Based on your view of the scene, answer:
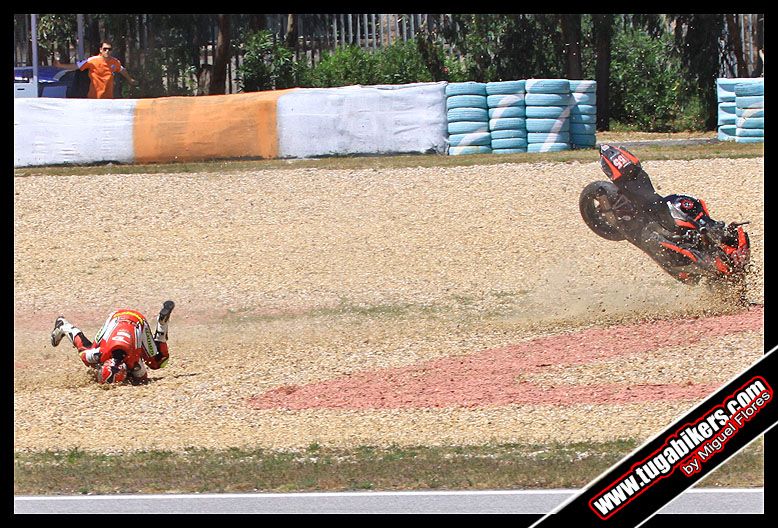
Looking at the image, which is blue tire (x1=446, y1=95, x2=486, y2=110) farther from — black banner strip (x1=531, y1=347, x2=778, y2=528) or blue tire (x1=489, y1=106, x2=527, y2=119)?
black banner strip (x1=531, y1=347, x2=778, y2=528)

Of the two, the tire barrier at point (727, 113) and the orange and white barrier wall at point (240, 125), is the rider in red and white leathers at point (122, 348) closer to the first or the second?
the orange and white barrier wall at point (240, 125)

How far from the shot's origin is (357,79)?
2823 centimetres

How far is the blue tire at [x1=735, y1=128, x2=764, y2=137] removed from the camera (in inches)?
869

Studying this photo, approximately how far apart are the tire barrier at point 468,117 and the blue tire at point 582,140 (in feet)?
4.78

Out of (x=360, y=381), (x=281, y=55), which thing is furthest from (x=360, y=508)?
(x=281, y=55)

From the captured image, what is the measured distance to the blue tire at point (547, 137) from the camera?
850 inches

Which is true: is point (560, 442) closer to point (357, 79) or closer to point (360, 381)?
point (360, 381)

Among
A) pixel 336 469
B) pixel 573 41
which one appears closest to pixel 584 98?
pixel 573 41

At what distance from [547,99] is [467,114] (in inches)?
53.1

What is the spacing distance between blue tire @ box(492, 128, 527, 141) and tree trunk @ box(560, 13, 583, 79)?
6.10 meters

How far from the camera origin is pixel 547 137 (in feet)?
70.9

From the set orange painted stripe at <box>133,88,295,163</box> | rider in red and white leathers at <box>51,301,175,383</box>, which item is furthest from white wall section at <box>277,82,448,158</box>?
rider in red and white leathers at <box>51,301,175,383</box>

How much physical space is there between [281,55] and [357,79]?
1.74m

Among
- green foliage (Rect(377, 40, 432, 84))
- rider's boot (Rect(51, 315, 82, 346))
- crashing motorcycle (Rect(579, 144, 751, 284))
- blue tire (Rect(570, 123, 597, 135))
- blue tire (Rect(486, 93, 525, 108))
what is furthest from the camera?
green foliage (Rect(377, 40, 432, 84))
